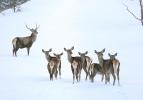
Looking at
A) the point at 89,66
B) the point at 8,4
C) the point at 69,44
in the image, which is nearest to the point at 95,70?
the point at 89,66

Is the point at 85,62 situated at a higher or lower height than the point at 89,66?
higher

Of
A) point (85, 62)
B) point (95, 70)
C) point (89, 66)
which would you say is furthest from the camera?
point (89, 66)

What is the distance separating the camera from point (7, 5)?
65.6m

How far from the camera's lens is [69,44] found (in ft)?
102

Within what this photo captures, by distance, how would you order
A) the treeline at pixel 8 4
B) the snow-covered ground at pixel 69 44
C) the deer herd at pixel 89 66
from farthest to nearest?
1. the treeline at pixel 8 4
2. the deer herd at pixel 89 66
3. the snow-covered ground at pixel 69 44

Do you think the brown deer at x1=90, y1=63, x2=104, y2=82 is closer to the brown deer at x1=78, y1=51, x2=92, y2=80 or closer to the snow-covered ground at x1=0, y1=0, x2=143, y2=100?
the brown deer at x1=78, y1=51, x2=92, y2=80

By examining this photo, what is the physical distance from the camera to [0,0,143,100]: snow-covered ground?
15359 millimetres

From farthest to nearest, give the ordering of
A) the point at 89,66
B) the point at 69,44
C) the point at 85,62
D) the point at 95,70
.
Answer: the point at 69,44 < the point at 89,66 < the point at 85,62 < the point at 95,70

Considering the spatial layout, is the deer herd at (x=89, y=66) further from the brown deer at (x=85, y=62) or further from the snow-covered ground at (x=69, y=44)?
the snow-covered ground at (x=69, y=44)

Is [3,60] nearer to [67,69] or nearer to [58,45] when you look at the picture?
[67,69]

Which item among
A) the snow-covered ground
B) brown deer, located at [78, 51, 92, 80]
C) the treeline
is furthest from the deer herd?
the treeline

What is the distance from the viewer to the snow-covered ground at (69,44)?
50.4ft

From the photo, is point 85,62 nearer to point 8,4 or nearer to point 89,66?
point 89,66

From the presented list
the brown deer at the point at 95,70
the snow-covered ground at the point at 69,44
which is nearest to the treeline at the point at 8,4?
the snow-covered ground at the point at 69,44
